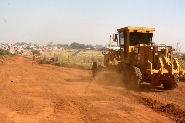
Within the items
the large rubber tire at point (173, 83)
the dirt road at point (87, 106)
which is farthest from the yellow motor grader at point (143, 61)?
the dirt road at point (87, 106)

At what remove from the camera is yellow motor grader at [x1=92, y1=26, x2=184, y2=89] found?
12.6 meters

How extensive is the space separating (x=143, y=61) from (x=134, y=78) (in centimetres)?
116

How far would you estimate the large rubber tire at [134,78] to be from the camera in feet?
41.5

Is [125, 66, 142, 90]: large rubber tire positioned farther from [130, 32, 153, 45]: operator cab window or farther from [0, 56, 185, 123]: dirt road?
[130, 32, 153, 45]: operator cab window

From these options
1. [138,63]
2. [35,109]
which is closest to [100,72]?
[138,63]

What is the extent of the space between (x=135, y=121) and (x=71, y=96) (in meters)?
4.07

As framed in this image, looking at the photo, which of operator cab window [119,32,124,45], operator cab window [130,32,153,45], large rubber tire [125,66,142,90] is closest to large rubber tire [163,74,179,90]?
large rubber tire [125,66,142,90]

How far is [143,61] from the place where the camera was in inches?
528

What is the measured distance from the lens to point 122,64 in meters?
14.7

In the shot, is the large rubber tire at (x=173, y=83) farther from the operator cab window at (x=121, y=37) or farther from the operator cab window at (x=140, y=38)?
the operator cab window at (x=121, y=37)

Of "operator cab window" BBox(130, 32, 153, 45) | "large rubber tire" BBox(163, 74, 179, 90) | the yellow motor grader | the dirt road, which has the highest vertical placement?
"operator cab window" BBox(130, 32, 153, 45)

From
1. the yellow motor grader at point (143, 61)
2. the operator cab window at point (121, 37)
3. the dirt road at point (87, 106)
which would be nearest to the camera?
the dirt road at point (87, 106)

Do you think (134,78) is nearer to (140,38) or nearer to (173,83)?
(173,83)

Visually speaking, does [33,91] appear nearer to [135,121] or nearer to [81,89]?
[81,89]
